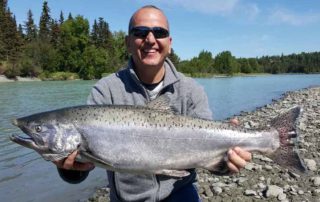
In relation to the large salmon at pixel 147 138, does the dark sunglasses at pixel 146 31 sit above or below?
above

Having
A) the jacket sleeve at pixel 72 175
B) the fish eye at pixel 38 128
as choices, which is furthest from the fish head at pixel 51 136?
the jacket sleeve at pixel 72 175

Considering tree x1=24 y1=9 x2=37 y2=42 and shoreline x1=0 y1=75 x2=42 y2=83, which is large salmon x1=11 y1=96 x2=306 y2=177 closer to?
shoreline x1=0 y1=75 x2=42 y2=83

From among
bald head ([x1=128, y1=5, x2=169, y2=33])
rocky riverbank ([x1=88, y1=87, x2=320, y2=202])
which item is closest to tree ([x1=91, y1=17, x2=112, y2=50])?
rocky riverbank ([x1=88, y1=87, x2=320, y2=202])

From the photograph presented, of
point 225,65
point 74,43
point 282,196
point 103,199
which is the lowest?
point 225,65

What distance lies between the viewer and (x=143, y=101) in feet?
15.5

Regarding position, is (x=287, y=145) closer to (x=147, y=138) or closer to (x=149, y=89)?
(x=147, y=138)

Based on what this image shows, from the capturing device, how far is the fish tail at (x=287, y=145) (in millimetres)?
4230

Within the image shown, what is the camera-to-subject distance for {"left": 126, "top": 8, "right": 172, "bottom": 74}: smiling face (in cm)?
457

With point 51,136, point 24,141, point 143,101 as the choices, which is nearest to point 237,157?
point 143,101

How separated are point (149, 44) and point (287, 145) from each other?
1810 millimetres

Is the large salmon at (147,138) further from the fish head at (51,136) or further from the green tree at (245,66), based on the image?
the green tree at (245,66)

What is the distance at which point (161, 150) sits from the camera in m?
3.96

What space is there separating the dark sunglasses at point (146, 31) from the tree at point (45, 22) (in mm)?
102783

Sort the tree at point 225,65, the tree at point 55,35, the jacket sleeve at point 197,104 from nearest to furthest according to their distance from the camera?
the jacket sleeve at point 197,104 → the tree at point 55,35 → the tree at point 225,65
